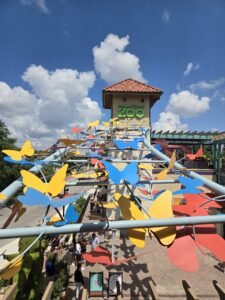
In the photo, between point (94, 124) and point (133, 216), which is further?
point (94, 124)

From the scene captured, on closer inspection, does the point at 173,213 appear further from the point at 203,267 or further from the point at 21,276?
the point at 203,267

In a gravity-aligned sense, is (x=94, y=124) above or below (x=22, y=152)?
above

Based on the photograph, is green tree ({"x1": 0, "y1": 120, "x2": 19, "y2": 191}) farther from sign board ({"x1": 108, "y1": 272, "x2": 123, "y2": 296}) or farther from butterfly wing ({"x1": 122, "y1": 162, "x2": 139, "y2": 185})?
butterfly wing ({"x1": 122, "y1": 162, "x2": 139, "y2": 185})

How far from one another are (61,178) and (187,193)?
0.97 metres

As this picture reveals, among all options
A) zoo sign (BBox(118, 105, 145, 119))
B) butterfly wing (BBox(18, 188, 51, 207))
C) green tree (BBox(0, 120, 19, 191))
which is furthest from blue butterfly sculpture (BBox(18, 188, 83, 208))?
green tree (BBox(0, 120, 19, 191))

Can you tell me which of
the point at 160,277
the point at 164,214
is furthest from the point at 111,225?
the point at 160,277

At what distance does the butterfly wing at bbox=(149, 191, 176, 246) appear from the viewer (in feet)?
3.94

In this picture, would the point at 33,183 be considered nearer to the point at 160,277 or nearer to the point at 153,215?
the point at 153,215

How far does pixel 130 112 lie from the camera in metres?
12.7

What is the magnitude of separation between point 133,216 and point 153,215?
12cm

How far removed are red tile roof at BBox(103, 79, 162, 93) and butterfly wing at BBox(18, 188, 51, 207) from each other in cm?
1192

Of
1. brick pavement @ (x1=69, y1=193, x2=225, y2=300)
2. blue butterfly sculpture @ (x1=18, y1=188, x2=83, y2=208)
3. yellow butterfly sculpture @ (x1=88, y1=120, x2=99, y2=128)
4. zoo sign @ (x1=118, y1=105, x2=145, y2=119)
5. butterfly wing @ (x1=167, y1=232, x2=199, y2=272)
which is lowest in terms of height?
brick pavement @ (x1=69, y1=193, x2=225, y2=300)

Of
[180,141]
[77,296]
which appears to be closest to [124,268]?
[77,296]

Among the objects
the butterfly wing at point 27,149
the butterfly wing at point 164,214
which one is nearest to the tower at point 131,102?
the butterfly wing at point 27,149
